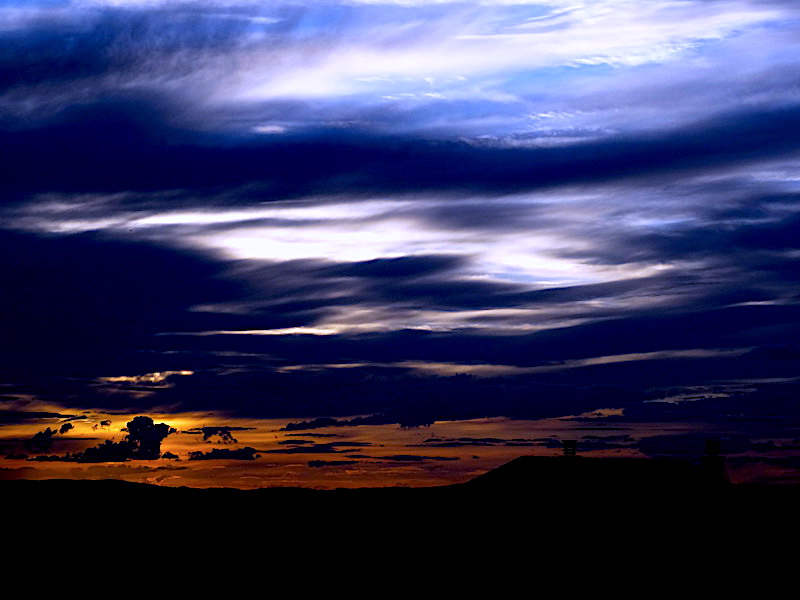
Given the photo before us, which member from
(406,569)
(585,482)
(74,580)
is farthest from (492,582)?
(74,580)

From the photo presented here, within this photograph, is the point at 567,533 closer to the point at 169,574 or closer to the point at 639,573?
the point at 639,573

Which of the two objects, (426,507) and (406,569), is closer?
(406,569)

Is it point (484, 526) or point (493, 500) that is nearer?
point (484, 526)

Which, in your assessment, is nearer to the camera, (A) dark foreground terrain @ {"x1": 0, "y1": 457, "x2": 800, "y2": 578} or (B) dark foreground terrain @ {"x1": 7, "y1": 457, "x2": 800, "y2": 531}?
(A) dark foreground terrain @ {"x1": 0, "y1": 457, "x2": 800, "y2": 578}

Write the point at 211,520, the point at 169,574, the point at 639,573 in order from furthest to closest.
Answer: the point at 211,520 → the point at 169,574 → the point at 639,573

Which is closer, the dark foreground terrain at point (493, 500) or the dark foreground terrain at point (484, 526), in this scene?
the dark foreground terrain at point (484, 526)

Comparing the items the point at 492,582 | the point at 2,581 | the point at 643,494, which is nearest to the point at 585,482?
the point at 643,494

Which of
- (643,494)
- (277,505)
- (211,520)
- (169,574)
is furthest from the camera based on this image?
(277,505)

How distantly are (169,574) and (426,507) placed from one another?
14309 mm

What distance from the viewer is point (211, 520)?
4638 centimetres

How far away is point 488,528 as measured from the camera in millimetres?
39031

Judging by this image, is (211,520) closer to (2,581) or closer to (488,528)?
(2,581)

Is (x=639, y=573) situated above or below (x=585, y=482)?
below

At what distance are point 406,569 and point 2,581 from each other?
49.9 ft
